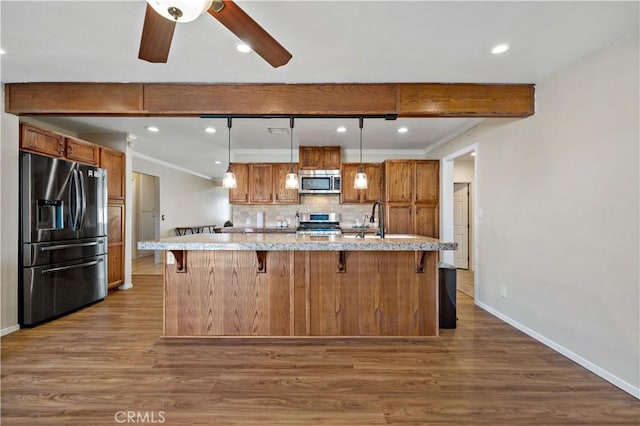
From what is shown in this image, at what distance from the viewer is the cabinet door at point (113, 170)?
4.32m

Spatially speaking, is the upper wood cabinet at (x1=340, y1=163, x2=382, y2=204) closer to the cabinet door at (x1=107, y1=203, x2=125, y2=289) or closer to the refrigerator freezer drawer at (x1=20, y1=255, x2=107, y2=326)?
the cabinet door at (x1=107, y1=203, x2=125, y2=289)

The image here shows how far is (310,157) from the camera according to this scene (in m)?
5.51

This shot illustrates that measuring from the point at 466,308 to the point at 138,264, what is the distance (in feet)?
22.9

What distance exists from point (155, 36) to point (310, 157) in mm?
3911

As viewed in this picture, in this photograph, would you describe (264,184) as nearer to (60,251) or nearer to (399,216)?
(399,216)

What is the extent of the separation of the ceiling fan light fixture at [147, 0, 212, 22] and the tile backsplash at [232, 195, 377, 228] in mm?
4505

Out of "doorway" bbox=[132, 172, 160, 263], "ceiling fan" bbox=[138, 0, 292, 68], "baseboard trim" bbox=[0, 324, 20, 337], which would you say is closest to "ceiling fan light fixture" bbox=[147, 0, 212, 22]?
"ceiling fan" bbox=[138, 0, 292, 68]

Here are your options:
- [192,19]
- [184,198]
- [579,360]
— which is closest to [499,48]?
[192,19]

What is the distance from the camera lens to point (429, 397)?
77.6 inches

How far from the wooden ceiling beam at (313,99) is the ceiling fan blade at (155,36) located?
1.09m

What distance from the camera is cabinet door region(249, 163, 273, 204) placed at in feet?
18.4

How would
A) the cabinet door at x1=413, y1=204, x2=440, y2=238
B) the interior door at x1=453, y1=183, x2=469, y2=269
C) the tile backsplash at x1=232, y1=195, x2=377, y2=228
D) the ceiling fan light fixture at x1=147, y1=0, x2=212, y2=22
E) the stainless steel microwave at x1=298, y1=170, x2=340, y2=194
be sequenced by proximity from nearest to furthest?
the ceiling fan light fixture at x1=147, y1=0, x2=212, y2=22 < the cabinet door at x1=413, y1=204, x2=440, y2=238 < the stainless steel microwave at x1=298, y1=170, x2=340, y2=194 < the tile backsplash at x1=232, y1=195, x2=377, y2=228 < the interior door at x1=453, y1=183, x2=469, y2=269

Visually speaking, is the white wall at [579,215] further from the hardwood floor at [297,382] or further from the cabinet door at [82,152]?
the cabinet door at [82,152]

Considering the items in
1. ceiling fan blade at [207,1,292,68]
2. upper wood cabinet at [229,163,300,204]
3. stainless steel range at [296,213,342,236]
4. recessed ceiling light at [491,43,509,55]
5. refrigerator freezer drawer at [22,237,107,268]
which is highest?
recessed ceiling light at [491,43,509,55]
